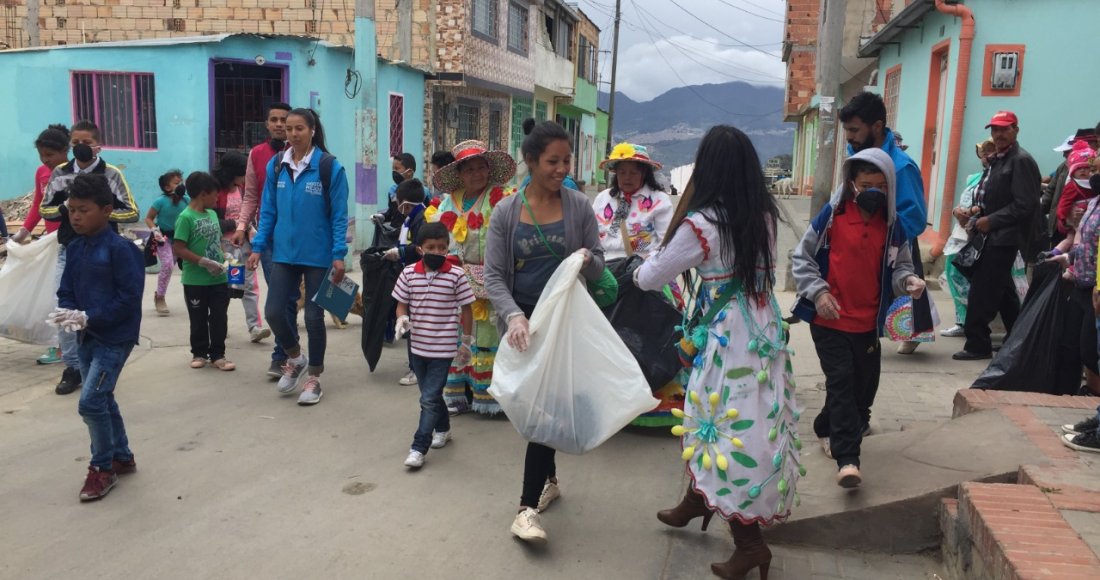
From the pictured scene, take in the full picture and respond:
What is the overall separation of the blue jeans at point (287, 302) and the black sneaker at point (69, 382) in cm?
138

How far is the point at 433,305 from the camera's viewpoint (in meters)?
4.77

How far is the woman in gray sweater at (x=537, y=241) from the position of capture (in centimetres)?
379

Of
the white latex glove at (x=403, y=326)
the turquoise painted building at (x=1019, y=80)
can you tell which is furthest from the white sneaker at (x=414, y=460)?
the turquoise painted building at (x=1019, y=80)

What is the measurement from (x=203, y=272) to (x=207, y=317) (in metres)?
0.38

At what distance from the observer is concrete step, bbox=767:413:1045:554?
374cm

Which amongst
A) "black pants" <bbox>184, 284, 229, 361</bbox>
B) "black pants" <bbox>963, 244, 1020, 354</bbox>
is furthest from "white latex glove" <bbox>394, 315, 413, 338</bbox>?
"black pants" <bbox>963, 244, 1020, 354</bbox>

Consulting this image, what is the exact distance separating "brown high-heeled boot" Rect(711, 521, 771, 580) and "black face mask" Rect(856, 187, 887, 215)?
4.79ft

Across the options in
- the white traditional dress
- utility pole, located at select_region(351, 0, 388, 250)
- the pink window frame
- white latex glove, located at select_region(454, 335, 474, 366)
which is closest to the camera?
the white traditional dress

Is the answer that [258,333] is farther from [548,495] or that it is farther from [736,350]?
[736,350]

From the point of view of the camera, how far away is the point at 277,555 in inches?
143

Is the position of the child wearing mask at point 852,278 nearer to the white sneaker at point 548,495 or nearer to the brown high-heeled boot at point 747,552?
the brown high-heeled boot at point 747,552

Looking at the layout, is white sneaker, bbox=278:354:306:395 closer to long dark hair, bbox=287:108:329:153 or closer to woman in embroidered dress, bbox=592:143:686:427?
long dark hair, bbox=287:108:329:153

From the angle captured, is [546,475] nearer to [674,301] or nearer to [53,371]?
[674,301]

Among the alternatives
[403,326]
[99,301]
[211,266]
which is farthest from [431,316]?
[211,266]
